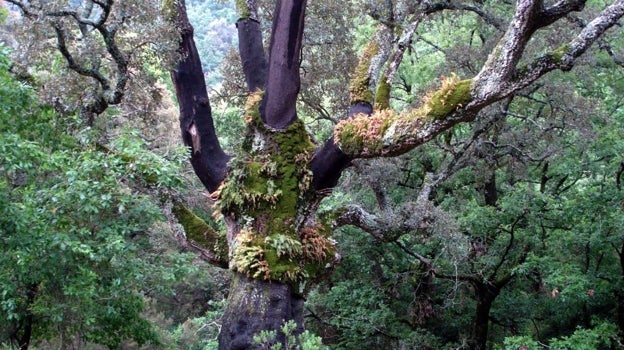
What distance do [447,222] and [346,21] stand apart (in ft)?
12.3

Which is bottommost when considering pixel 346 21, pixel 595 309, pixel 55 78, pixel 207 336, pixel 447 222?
pixel 207 336

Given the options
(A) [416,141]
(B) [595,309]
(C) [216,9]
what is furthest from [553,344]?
(C) [216,9]

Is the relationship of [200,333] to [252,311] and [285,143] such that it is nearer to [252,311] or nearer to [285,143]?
[252,311]

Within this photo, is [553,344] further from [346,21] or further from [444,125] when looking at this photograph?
[346,21]

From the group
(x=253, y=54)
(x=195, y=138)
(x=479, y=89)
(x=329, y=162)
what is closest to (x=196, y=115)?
(x=195, y=138)

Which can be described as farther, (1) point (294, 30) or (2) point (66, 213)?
(1) point (294, 30)

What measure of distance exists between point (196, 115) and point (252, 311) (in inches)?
90.5

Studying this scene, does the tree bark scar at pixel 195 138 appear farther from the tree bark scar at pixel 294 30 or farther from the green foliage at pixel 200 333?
the green foliage at pixel 200 333

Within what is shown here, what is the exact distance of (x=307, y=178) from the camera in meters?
5.84

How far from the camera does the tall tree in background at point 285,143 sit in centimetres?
486

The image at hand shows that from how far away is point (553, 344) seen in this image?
7.32 meters

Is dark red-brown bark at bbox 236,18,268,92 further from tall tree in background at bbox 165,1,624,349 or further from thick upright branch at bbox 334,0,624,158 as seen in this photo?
thick upright branch at bbox 334,0,624,158

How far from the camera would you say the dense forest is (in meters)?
4.99

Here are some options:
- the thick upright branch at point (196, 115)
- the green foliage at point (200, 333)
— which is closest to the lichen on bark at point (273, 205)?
the thick upright branch at point (196, 115)
